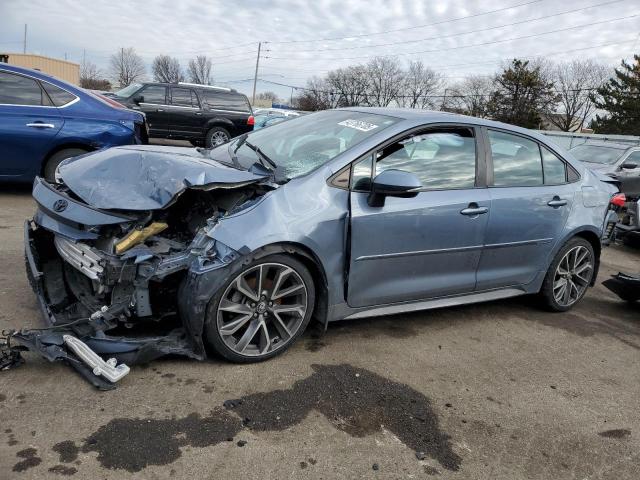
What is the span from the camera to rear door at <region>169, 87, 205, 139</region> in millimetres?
14844

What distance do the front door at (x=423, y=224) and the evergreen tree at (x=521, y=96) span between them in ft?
168

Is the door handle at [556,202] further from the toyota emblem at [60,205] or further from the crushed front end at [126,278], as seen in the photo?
the toyota emblem at [60,205]

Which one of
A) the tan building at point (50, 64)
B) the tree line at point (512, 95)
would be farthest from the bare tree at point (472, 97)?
the tan building at point (50, 64)

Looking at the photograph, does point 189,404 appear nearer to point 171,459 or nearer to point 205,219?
point 171,459

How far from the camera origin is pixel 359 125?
3.99m

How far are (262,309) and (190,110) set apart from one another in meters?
12.7

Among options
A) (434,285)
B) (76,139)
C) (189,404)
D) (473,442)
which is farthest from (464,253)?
(76,139)

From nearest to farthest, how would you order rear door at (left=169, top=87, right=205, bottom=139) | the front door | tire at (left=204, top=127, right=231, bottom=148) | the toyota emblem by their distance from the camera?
the toyota emblem, the front door, rear door at (left=169, top=87, right=205, bottom=139), tire at (left=204, top=127, right=231, bottom=148)

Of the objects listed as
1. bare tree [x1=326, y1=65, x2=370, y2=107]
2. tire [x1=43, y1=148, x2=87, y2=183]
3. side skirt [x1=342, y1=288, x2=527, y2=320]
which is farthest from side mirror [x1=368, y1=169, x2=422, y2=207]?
bare tree [x1=326, y1=65, x2=370, y2=107]

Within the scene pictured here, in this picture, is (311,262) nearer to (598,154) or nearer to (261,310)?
(261,310)

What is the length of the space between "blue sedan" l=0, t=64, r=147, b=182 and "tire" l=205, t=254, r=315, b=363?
464 centimetres

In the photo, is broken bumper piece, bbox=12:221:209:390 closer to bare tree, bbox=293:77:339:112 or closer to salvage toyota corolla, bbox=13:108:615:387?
salvage toyota corolla, bbox=13:108:615:387

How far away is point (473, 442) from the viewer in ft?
9.37

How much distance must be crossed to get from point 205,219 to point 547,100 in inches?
2217
